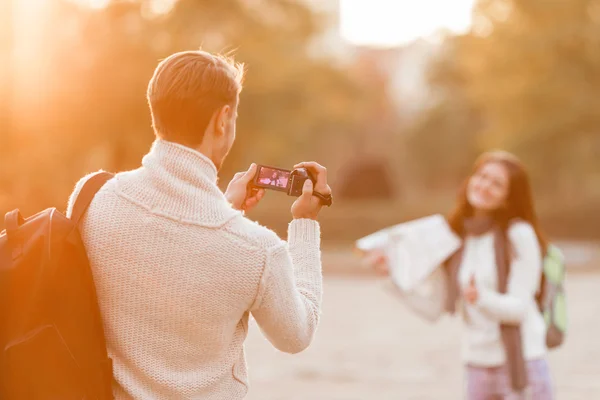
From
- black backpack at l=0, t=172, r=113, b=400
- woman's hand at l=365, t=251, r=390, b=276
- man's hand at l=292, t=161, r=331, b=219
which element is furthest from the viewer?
woman's hand at l=365, t=251, r=390, b=276

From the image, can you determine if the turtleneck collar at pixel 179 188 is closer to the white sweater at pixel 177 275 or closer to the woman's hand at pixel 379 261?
the white sweater at pixel 177 275

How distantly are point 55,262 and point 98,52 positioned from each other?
21.1m

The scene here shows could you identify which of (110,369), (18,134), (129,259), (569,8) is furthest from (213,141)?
(569,8)

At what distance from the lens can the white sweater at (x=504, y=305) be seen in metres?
4.82

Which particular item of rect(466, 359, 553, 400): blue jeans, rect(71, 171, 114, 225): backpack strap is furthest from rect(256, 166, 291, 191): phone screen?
rect(466, 359, 553, 400): blue jeans

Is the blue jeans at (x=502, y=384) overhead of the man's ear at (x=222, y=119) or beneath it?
beneath

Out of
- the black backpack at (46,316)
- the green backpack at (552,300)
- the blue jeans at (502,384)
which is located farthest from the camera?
the green backpack at (552,300)

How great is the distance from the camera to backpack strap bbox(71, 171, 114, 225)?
2.29 m

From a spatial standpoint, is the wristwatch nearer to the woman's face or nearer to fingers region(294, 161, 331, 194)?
fingers region(294, 161, 331, 194)

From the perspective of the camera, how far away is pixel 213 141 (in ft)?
7.65

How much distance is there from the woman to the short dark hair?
111 inches

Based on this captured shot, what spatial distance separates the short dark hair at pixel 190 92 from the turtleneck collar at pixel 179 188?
1.7 inches

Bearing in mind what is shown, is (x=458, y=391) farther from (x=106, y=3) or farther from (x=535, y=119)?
(x=535, y=119)

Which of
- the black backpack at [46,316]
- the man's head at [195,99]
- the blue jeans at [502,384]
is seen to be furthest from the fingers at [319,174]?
the blue jeans at [502,384]
